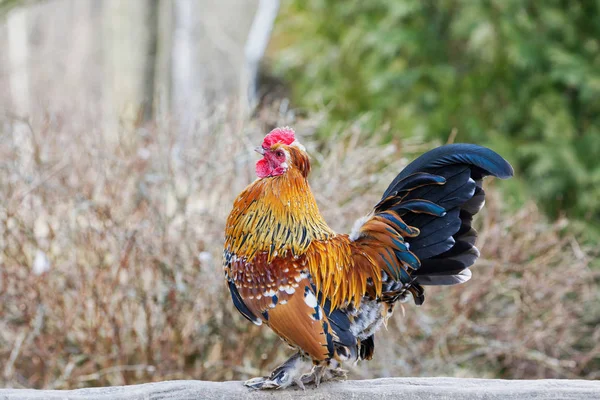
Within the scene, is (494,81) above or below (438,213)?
above

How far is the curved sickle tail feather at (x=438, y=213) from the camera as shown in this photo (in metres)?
2.10

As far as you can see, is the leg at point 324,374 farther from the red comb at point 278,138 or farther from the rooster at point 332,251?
the red comb at point 278,138

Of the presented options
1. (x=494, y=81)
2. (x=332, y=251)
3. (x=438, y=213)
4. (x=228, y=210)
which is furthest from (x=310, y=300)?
(x=494, y=81)

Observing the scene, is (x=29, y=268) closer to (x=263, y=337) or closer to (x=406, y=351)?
(x=263, y=337)

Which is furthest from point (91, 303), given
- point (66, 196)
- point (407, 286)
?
point (407, 286)

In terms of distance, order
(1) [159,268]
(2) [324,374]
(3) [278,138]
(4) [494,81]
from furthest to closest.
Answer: (4) [494,81]
(1) [159,268]
(2) [324,374]
(3) [278,138]

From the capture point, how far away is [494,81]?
562 cm

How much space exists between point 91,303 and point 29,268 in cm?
35

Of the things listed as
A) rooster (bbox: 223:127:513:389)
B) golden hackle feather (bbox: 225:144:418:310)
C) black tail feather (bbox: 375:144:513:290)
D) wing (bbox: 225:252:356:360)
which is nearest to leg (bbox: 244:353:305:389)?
rooster (bbox: 223:127:513:389)

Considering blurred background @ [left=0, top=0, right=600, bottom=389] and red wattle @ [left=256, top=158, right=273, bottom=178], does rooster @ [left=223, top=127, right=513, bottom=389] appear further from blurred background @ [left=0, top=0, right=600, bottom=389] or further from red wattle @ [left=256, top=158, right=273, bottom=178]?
blurred background @ [left=0, top=0, right=600, bottom=389]

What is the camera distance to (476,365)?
4383mm

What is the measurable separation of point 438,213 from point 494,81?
387 centimetres

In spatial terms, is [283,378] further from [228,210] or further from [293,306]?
[228,210]

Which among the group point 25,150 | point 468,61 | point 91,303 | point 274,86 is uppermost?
point 274,86
